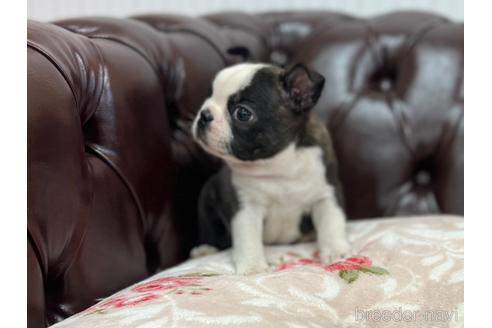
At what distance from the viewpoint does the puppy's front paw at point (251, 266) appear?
1.23 metres

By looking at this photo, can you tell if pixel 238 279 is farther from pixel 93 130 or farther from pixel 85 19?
pixel 85 19

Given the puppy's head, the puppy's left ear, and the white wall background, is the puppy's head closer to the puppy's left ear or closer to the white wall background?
the puppy's left ear

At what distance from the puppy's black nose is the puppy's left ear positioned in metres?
0.19

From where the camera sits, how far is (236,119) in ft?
4.38

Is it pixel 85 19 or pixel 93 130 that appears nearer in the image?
pixel 93 130

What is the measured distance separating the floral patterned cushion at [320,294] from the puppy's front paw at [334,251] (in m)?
0.06

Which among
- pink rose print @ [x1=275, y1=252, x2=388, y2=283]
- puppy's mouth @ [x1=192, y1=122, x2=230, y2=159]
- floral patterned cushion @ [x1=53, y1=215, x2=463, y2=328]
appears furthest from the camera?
puppy's mouth @ [x1=192, y1=122, x2=230, y2=159]

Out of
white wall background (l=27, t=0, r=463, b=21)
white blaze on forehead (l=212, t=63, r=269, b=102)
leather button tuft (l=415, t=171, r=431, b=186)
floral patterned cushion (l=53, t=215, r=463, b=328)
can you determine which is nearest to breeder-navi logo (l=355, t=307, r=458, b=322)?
floral patterned cushion (l=53, t=215, r=463, b=328)

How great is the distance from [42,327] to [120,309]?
13cm

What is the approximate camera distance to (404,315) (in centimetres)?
97

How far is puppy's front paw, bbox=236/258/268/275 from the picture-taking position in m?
1.23

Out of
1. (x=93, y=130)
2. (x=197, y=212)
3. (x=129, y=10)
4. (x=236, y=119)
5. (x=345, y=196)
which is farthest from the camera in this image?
(x=129, y=10)

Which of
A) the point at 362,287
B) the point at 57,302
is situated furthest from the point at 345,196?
the point at 57,302

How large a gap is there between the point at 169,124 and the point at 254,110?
0.75 ft
